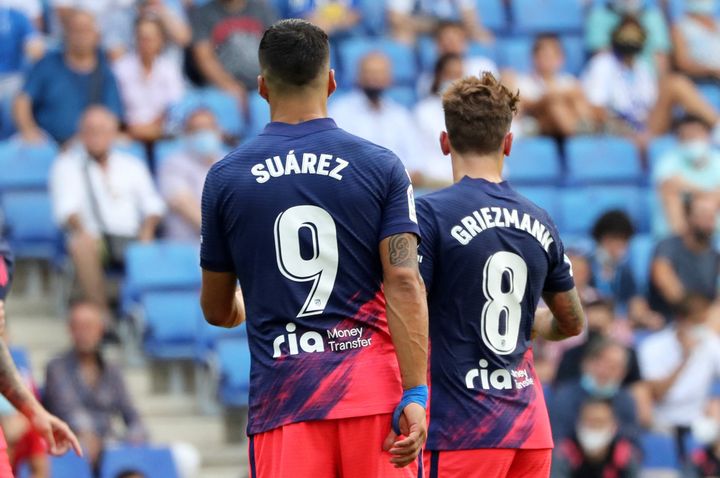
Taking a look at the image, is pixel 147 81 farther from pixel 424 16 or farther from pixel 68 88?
pixel 424 16

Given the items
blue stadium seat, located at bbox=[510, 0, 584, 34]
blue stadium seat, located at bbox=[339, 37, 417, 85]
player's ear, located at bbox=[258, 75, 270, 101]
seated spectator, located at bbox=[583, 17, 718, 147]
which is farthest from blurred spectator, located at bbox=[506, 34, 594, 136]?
player's ear, located at bbox=[258, 75, 270, 101]

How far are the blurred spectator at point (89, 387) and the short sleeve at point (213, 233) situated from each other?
4.42m

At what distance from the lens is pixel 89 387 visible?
9.10 meters

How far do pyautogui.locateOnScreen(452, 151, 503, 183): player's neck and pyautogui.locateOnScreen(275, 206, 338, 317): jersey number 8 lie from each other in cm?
87

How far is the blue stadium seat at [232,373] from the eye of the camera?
9883 millimetres

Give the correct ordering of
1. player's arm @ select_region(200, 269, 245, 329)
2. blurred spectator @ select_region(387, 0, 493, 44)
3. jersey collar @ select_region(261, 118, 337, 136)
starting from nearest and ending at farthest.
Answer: jersey collar @ select_region(261, 118, 337, 136)
player's arm @ select_region(200, 269, 245, 329)
blurred spectator @ select_region(387, 0, 493, 44)

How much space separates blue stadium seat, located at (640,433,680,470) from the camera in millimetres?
9875

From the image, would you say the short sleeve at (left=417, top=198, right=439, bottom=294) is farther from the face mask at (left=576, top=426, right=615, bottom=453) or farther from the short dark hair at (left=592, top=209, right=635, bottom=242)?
the short dark hair at (left=592, top=209, right=635, bottom=242)

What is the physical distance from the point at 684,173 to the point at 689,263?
1.08 metres

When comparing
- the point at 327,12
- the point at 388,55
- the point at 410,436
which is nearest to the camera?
the point at 410,436

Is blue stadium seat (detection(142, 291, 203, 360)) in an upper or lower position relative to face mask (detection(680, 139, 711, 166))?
lower

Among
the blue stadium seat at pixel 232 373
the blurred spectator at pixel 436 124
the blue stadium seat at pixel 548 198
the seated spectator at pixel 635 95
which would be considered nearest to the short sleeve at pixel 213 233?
the blue stadium seat at pixel 232 373

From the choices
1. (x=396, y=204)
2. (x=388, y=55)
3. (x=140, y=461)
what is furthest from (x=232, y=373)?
(x=396, y=204)

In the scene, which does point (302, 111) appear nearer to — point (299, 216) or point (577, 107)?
point (299, 216)
